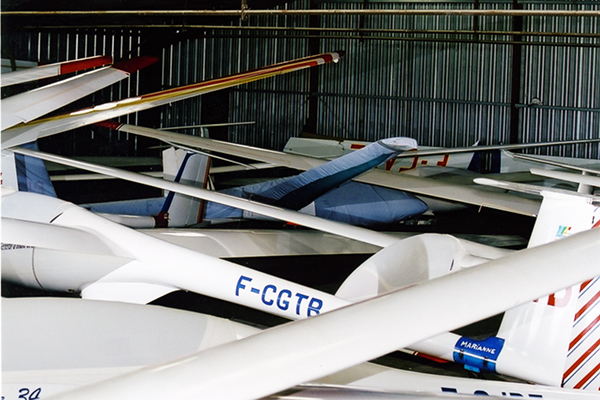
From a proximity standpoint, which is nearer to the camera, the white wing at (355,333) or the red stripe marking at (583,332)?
the white wing at (355,333)

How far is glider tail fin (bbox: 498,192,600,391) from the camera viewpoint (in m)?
2.82

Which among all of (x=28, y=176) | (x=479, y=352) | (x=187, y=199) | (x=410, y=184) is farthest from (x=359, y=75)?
(x=479, y=352)

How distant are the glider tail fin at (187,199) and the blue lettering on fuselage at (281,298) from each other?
400 cm

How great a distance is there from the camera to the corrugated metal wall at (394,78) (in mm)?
14320

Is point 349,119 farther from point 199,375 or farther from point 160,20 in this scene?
point 199,375

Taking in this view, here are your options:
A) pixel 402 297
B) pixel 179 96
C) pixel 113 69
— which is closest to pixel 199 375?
pixel 402 297

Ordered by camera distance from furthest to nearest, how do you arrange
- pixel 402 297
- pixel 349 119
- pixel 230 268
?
pixel 349 119
pixel 230 268
pixel 402 297

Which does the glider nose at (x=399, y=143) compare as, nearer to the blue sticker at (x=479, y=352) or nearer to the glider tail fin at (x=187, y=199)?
the blue sticker at (x=479, y=352)

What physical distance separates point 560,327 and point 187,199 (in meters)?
5.59

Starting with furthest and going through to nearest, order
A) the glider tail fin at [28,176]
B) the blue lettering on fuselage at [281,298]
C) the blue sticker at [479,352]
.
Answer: the glider tail fin at [28,176] → the blue lettering on fuselage at [281,298] → the blue sticker at [479,352]

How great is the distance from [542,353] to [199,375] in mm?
2541

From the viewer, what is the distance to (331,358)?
0.94 m

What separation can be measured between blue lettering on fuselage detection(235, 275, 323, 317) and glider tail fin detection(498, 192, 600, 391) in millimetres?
1151

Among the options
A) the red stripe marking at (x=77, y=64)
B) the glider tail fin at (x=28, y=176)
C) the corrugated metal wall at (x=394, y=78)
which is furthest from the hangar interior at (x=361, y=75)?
the red stripe marking at (x=77, y=64)
